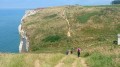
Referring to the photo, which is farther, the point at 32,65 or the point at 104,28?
the point at 104,28

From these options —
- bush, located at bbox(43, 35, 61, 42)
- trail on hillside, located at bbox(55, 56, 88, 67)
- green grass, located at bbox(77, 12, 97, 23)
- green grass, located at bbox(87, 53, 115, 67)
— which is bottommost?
bush, located at bbox(43, 35, 61, 42)

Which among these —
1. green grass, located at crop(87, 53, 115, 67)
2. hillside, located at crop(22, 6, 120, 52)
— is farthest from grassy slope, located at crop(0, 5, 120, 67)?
green grass, located at crop(87, 53, 115, 67)

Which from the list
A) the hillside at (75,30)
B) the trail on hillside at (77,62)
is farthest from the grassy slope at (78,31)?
the trail on hillside at (77,62)

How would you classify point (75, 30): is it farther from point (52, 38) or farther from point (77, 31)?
point (52, 38)

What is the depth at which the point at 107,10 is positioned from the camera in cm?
10462

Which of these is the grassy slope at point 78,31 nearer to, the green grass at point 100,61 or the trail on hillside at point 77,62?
the trail on hillside at point 77,62

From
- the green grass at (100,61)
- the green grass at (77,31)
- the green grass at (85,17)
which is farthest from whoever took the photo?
the green grass at (85,17)

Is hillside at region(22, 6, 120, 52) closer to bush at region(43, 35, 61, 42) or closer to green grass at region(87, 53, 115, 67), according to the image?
bush at region(43, 35, 61, 42)

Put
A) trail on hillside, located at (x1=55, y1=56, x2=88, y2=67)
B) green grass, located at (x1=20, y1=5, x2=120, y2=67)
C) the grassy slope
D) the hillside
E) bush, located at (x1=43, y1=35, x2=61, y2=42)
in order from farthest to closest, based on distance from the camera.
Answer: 1. bush, located at (x1=43, y1=35, x2=61, y2=42)
2. the hillside
3. green grass, located at (x1=20, y1=5, x2=120, y2=67)
4. the grassy slope
5. trail on hillside, located at (x1=55, y1=56, x2=88, y2=67)

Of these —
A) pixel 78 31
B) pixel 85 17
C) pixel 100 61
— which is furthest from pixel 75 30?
pixel 100 61

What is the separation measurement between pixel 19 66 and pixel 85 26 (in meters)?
61.5

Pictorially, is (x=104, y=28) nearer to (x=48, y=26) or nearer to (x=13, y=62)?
(x=48, y=26)

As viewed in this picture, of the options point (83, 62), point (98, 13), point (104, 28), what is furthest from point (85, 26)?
point (83, 62)

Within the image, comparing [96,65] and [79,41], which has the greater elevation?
[96,65]
